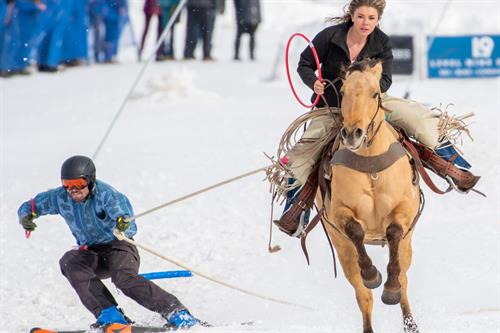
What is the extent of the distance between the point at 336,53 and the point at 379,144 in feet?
3.01

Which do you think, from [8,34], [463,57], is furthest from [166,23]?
[463,57]

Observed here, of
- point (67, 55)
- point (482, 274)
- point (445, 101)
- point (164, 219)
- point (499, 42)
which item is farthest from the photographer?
point (67, 55)

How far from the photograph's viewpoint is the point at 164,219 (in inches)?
452

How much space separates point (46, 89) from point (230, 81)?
9.92 feet

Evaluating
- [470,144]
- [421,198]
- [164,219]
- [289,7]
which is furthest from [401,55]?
[289,7]

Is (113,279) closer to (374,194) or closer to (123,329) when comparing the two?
(123,329)

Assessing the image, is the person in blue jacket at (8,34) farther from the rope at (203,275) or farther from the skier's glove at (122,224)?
the skier's glove at (122,224)

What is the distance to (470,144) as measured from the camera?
12.1 m

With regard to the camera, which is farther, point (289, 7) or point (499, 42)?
point (289, 7)

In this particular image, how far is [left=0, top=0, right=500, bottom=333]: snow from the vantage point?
9.26 m

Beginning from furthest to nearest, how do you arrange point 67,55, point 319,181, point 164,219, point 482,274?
point 67,55 < point 164,219 < point 482,274 < point 319,181

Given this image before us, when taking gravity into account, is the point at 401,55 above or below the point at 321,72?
below

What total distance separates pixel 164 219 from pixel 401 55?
6.81 m

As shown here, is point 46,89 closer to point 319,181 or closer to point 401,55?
point 401,55
